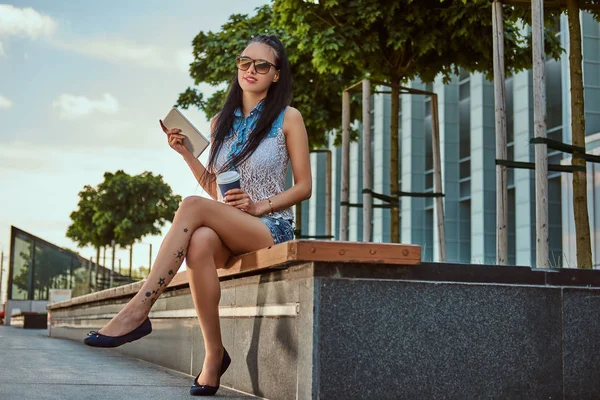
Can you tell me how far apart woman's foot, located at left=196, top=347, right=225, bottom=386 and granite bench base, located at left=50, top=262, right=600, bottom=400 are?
0.63 ft

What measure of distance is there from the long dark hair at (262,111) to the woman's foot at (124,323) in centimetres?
88

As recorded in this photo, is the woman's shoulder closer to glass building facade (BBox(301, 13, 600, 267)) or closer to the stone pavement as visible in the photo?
the stone pavement

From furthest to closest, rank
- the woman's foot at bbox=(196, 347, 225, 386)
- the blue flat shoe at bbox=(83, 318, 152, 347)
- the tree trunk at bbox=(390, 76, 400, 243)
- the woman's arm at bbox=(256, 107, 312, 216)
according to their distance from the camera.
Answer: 1. the tree trunk at bbox=(390, 76, 400, 243)
2. the woman's arm at bbox=(256, 107, 312, 216)
3. the woman's foot at bbox=(196, 347, 225, 386)
4. the blue flat shoe at bbox=(83, 318, 152, 347)

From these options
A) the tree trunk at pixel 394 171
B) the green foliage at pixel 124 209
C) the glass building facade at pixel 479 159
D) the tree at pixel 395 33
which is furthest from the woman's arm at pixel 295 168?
the green foliage at pixel 124 209

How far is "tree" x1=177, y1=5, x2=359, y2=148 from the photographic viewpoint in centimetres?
1374

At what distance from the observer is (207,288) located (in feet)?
12.7

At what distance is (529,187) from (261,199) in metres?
22.3

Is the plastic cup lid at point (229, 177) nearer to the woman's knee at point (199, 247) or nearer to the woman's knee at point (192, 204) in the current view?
the woman's knee at point (192, 204)

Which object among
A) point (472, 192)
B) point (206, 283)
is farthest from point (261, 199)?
point (472, 192)

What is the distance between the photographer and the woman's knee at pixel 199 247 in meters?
3.84

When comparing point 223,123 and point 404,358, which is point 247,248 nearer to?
point 223,123

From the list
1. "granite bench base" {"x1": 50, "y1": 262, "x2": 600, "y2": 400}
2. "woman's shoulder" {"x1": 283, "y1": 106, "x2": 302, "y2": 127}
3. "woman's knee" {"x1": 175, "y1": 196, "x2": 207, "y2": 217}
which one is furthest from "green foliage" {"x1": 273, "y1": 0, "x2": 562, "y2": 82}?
"granite bench base" {"x1": 50, "y1": 262, "x2": 600, "y2": 400}

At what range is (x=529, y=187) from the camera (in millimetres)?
25453

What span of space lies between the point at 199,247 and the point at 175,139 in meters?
0.61
